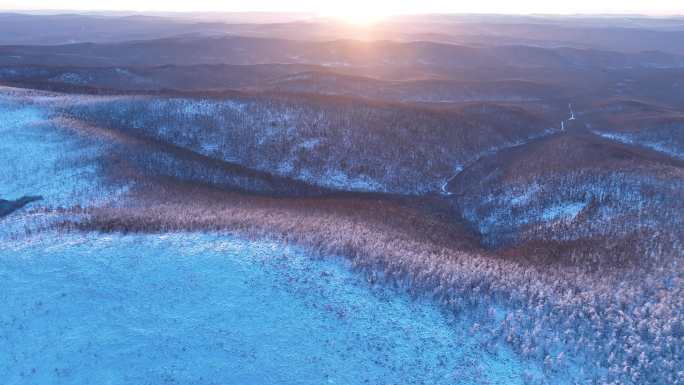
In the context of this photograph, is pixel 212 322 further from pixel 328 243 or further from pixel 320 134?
pixel 320 134

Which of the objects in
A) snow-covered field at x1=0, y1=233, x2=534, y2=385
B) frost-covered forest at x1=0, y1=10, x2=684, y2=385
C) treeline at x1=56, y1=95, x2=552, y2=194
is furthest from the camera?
treeline at x1=56, y1=95, x2=552, y2=194

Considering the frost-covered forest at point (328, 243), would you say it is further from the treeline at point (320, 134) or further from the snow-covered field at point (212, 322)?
the treeline at point (320, 134)

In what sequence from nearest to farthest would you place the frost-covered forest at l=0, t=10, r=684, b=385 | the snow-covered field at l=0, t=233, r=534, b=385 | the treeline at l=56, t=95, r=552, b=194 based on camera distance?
the snow-covered field at l=0, t=233, r=534, b=385 → the frost-covered forest at l=0, t=10, r=684, b=385 → the treeline at l=56, t=95, r=552, b=194

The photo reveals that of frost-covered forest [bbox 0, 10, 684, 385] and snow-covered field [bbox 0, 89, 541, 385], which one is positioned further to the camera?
frost-covered forest [bbox 0, 10, 684, 385]

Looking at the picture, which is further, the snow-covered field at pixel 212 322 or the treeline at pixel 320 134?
the treeline at pixel 320 134

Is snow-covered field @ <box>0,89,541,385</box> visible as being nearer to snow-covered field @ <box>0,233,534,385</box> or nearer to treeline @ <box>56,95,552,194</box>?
A: snow-covered field @ <box>0,233,534,385</box>

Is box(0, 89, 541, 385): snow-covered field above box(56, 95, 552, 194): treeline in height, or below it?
below

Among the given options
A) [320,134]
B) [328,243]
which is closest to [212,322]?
[328,243]

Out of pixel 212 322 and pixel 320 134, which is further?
pixel 320 134

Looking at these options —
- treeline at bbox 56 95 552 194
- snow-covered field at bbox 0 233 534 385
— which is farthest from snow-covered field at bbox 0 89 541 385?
treeline at bbox 56 95 552 194

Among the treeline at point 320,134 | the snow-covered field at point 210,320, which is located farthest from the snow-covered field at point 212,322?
the treeline at point 320,134

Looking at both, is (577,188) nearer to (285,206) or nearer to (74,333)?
(285,206)

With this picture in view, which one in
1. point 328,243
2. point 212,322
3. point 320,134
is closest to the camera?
point 212,322
